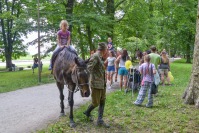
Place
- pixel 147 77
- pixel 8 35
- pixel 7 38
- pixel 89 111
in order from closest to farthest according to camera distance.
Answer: pixel 89 111 < pixel 147 77 < pixel 8 35 < pixel 7 38

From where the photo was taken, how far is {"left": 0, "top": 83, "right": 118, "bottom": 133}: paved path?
22.5 feet

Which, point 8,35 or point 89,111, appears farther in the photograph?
point 8,35

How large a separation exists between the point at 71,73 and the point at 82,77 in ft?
2.41

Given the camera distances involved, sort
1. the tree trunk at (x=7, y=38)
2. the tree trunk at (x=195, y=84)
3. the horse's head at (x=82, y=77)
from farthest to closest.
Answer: the tree trunk at (x=7, y=38)
the tree trunk at (x=195, y=84)
the horse's head at (x=82, y=77)

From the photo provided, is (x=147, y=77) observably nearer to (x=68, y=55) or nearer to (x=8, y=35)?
(x=68, y=55)

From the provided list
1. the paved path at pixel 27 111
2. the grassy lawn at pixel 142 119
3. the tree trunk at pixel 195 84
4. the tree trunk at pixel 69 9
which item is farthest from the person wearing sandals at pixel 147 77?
the tree trunk at pixel 69 9

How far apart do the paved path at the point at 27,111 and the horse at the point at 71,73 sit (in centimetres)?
76

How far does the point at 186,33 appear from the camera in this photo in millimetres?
42188

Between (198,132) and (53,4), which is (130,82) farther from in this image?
(53,4)

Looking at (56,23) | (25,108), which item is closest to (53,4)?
(56,23)

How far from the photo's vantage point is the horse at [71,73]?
6.12m

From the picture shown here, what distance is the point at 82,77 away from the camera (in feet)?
20.1

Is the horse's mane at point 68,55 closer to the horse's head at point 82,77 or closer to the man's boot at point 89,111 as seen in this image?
the horse's head at point 82,77

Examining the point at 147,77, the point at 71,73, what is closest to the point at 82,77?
the point at 71,73
